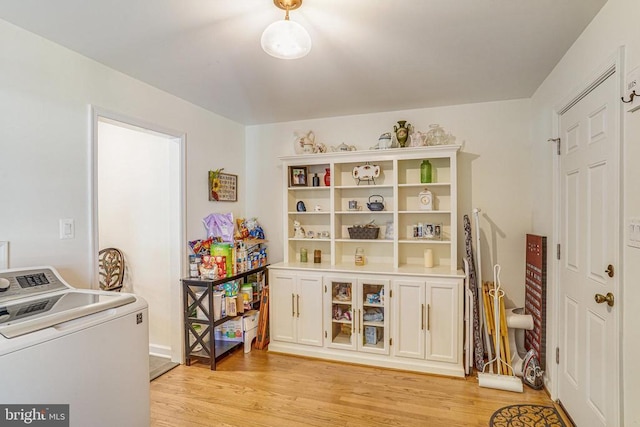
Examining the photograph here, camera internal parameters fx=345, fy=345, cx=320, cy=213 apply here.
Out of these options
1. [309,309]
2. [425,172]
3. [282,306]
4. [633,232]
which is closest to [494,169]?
[425,172]

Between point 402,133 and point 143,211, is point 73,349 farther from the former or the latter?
point 402,133

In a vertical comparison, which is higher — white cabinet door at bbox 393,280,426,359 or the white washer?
the white washer

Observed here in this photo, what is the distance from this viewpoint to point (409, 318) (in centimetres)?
303

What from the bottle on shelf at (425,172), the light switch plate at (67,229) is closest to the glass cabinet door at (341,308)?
the bottle on shelf at (425,172)

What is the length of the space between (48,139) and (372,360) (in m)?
2.96

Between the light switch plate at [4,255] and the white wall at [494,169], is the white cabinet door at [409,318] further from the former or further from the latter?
the light switch plate at [4,255]

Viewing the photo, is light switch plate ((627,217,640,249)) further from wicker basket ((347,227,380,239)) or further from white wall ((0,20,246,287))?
white wall ((0,20,246,287))

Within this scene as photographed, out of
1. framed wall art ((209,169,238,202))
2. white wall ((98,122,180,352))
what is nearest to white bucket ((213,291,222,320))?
white wall ((98,122,180,352))

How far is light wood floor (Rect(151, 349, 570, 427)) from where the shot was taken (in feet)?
7.57

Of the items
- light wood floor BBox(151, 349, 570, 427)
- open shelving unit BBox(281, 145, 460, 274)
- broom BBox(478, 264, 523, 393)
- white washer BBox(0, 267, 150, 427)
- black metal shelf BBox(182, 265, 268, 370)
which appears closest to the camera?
white washer BBox(0, 267, 150, 427)

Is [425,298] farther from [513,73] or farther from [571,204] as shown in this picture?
[513,73]

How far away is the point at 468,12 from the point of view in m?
1.80

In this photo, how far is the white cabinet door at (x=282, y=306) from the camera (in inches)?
134

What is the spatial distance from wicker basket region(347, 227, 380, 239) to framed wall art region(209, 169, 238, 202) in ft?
4.52
